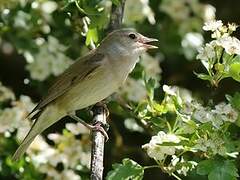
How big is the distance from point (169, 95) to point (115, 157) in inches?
57.4

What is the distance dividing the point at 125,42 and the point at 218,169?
1.27 m

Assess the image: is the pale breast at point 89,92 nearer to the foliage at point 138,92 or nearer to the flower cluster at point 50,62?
the foliage at point 138,92

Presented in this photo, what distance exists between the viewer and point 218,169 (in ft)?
8.79

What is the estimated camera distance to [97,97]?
11.9 feet

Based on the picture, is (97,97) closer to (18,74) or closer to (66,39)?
(66,39)

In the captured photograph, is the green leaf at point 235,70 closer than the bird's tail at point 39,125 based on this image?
Yes

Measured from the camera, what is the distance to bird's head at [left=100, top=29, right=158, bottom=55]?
3741 millimetres

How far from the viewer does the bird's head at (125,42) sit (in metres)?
3.74

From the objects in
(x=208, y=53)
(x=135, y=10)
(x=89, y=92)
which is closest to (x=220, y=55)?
(x=208, y=53)

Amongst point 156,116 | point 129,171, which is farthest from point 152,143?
point 156,116

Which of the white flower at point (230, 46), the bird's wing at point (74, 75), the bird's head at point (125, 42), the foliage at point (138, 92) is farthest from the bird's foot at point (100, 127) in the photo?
the white flower at point (230, 46)

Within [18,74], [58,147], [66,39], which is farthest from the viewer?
[18,74]

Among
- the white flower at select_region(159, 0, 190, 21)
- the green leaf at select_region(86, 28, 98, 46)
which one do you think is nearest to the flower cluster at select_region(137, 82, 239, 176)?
the green leaf at select_region(86, 28, 98, 46)

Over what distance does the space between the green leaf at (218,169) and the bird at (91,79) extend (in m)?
1.02
